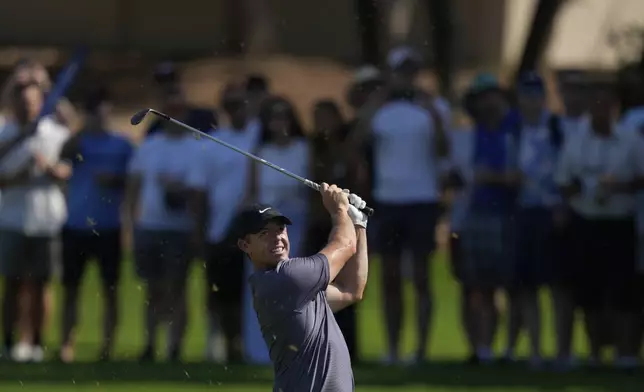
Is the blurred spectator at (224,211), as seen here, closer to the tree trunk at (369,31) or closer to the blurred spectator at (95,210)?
the blurred spectator at (95,210)

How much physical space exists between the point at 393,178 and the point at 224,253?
1.30 metres

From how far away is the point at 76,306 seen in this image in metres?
12.9

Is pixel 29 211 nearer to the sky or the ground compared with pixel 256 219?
nearer to the ground

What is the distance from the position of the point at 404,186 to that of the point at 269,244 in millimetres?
5075

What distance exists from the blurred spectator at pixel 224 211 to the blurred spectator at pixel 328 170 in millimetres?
455

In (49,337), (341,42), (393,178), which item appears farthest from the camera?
(341,42)

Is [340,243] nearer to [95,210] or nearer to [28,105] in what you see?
[95,210]

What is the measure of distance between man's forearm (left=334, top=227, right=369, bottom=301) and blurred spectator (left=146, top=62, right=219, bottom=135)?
477 centimetres

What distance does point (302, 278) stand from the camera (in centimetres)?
733

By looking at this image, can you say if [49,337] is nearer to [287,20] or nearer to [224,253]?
[224,253]

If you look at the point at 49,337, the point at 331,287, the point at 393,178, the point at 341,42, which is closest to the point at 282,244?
the point at 331,287

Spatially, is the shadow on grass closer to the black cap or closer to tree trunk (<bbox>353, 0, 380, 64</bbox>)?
the black cap

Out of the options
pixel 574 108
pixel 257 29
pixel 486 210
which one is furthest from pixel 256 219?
pixel 257 29

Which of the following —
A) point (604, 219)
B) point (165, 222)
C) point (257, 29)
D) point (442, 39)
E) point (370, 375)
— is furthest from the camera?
point (257, 29)
